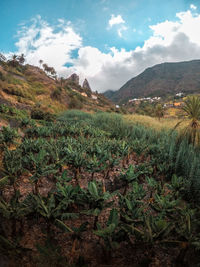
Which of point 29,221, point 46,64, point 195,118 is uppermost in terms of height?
point 46,64

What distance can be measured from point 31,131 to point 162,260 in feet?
18.3

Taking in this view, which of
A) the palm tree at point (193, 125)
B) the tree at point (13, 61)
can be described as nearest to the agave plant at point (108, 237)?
the palm tree at point (193, 125)

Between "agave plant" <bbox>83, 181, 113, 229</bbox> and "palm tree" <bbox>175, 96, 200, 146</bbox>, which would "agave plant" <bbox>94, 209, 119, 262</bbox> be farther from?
"palm tree" <bbox>175, 96, 200, 146</bbox>

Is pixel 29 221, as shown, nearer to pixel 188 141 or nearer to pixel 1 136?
pixel 1 136

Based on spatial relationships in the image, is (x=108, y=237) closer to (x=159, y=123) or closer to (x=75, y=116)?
(x=159, y=123)

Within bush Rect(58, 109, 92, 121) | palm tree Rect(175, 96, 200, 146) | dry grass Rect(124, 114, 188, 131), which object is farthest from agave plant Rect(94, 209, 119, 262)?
bush Rect(58, 109, 92, 121)

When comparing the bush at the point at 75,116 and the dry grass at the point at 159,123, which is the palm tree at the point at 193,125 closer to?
the dry grass at the point at 159,123

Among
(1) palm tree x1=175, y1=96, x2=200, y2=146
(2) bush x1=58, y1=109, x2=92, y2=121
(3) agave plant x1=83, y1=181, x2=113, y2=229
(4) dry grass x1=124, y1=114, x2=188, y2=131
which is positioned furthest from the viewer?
(2) bush x1=58, y1=109, x2=92, y2=121

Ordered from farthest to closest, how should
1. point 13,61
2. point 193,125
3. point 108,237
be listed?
point 13,61
point 193,125
point 108,237

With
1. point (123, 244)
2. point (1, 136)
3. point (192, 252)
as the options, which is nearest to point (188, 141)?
point (192, 252)

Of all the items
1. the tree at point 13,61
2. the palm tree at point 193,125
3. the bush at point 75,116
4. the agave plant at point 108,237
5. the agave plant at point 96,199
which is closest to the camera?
the agave plant at point 108,237

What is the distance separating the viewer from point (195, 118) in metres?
4.31

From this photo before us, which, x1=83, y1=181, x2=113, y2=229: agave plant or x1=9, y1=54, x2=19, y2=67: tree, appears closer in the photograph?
x1=83, y1=181, x2=113, y2=229: agave plant

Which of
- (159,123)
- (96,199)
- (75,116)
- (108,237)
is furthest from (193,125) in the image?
(75,116)
